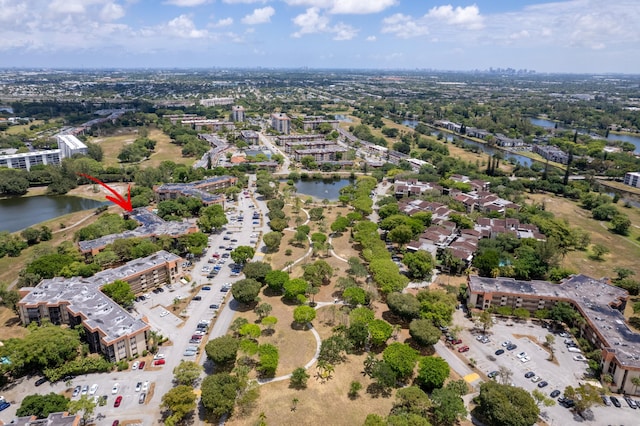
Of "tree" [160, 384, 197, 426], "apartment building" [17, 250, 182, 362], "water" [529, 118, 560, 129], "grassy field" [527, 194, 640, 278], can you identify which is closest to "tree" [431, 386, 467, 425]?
"tree" [160, 384, 197, 426]

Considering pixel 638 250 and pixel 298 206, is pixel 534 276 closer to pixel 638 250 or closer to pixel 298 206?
pixel 638 250

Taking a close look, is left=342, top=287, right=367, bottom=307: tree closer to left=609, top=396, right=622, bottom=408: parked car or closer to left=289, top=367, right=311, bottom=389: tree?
left=289, top=367, right=311, bottom=389: tree

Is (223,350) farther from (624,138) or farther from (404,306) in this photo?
(624,138)

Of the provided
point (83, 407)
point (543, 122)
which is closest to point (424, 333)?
point (83, 407)

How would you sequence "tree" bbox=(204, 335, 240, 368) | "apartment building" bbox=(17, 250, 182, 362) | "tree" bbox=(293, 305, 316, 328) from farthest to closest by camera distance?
1. "tree" bbox=(293, 305, 316, 328)
2. "apartment building" bbox=(17, 250, 182, 362)
3. "tree" bbox=(204, 335, 240, 368)

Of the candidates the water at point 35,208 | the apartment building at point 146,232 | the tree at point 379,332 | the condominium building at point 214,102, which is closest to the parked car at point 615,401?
the tree at point 379,332

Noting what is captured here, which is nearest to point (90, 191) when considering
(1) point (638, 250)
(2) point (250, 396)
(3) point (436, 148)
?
(2) point (250, 396)
